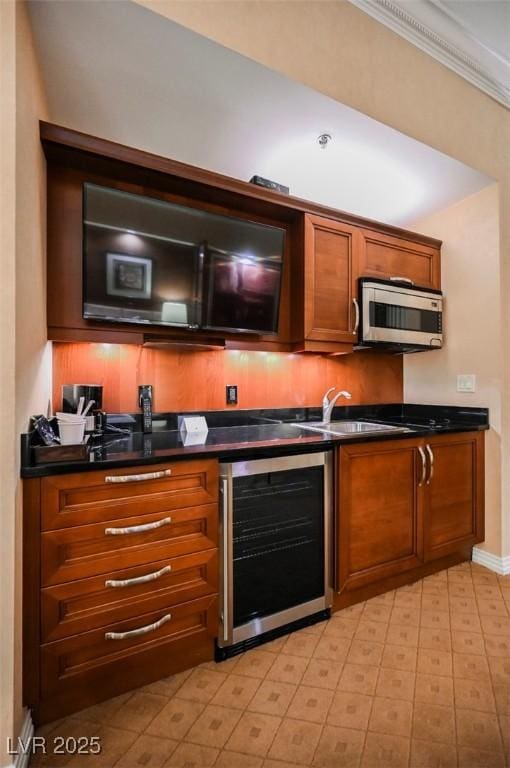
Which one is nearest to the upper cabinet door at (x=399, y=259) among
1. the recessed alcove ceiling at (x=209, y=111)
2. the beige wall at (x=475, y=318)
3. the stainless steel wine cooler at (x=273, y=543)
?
the beige wall at (x=475, y=318)

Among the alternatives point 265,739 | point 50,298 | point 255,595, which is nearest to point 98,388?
point 50,298

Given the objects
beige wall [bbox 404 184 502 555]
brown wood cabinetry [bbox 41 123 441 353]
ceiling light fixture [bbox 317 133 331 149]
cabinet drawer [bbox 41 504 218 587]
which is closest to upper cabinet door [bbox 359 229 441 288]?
brown wood cabinetry [bbox 41 123 441 353]

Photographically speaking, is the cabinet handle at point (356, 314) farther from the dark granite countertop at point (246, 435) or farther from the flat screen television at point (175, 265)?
the dark granite countertop at point (246, 435)

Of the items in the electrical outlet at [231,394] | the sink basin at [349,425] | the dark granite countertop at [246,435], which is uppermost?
the electrical outlet at [231,394]

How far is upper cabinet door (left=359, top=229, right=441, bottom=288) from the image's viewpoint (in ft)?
7.97

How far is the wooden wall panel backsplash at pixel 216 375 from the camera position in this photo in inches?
78.2

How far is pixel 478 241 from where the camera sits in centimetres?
249

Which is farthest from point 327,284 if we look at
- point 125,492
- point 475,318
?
point 125,492

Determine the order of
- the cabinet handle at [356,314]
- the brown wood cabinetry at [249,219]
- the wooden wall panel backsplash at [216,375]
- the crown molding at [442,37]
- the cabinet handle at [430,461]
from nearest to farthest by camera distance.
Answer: the brown wood cabinetry at [249,219] → the crown molding at [442,37] → the wooden wall panel backsplash at [216,375] → the cabinet handle at [430,461] → the cabinet handle at [356,314]

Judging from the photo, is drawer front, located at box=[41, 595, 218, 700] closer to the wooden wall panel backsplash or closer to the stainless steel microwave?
the wooden wall panel backsplash

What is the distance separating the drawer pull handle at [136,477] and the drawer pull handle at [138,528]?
17 centimetres

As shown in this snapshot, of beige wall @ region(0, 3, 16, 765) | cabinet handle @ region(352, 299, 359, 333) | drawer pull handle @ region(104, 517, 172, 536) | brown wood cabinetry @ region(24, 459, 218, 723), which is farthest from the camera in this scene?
cabinet handle @ region(352, 299, 359, 333)

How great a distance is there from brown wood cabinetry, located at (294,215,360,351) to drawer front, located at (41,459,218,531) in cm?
109

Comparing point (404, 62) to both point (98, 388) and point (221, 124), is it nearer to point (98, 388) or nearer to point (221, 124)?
point (221, 124)
